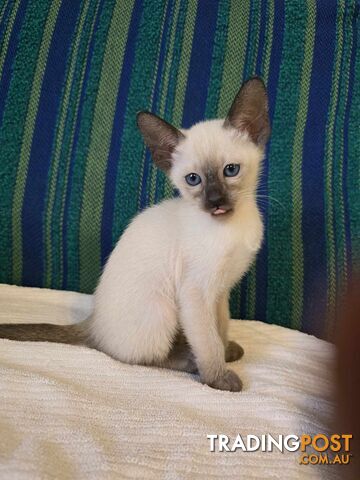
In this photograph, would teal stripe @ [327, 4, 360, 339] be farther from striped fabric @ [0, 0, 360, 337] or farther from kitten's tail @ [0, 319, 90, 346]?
kitten's tail @ [0, 319, 90, 346]

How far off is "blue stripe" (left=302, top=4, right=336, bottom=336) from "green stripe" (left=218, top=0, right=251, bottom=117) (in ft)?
0.66

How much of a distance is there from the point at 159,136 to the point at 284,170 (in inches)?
16.5

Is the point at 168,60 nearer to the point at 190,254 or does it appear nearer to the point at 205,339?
the point at 190,254

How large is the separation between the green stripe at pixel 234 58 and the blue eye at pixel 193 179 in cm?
42

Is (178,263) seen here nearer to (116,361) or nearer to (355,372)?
(116,361)

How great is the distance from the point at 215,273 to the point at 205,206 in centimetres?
15

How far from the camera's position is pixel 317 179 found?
1.51 meters

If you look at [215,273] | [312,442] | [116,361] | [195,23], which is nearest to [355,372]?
[312,442]

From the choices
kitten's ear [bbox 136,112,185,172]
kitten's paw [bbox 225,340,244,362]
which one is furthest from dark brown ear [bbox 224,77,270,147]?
kitten's paw [bbox 225,340,244,362]

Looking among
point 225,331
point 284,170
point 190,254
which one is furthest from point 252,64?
point 225,331

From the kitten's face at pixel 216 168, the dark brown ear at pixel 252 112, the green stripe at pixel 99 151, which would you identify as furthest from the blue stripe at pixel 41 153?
the dark brown ear at pixel 252 112

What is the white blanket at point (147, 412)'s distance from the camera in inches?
36.1

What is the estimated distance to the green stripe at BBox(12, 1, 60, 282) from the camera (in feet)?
5.49

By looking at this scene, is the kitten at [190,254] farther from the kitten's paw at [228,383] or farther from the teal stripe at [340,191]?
the teal stripe at [340,191]
